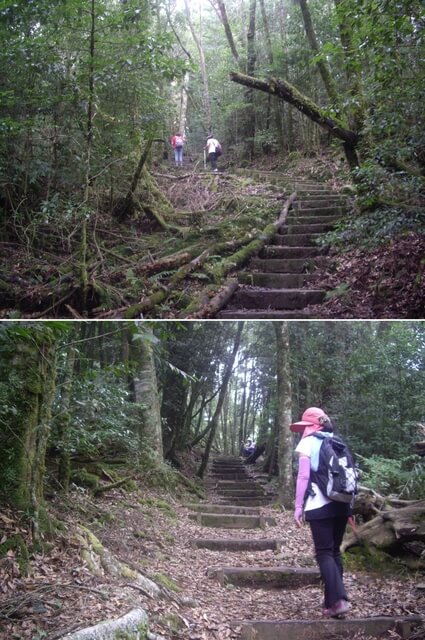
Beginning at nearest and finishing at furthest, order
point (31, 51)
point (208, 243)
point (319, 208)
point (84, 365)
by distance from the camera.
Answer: point (84, 365), point (31, 51), point (208, 243), point (319, 208)

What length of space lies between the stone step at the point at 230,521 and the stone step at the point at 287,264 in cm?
385

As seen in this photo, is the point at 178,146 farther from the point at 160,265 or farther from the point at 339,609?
the point at 339,609

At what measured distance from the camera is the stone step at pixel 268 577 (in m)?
4.78

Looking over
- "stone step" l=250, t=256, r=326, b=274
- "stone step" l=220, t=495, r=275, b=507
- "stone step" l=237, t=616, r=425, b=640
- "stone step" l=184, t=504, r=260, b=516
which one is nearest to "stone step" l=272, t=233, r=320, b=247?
"stone step" l=250, t=256, r=326, b=274

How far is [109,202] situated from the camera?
991 centimetres

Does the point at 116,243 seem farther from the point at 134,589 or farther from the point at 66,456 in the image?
the point at 134,589

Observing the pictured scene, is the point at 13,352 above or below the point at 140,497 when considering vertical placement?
above

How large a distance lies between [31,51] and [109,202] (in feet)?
10.6

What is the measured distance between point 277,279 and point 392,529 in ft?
11.9

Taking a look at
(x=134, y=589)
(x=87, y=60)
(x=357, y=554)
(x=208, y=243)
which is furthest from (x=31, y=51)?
(x=357, y=554)

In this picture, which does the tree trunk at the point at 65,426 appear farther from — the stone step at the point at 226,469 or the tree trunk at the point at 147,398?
the stone step at the point at 226,469

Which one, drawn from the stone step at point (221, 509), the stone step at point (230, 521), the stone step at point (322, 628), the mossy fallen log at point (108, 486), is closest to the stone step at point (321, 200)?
the stone step at point (221, 509)

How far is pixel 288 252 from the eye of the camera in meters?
8.61

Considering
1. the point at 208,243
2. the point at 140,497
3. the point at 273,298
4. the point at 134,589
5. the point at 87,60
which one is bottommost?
the point at 140,497
